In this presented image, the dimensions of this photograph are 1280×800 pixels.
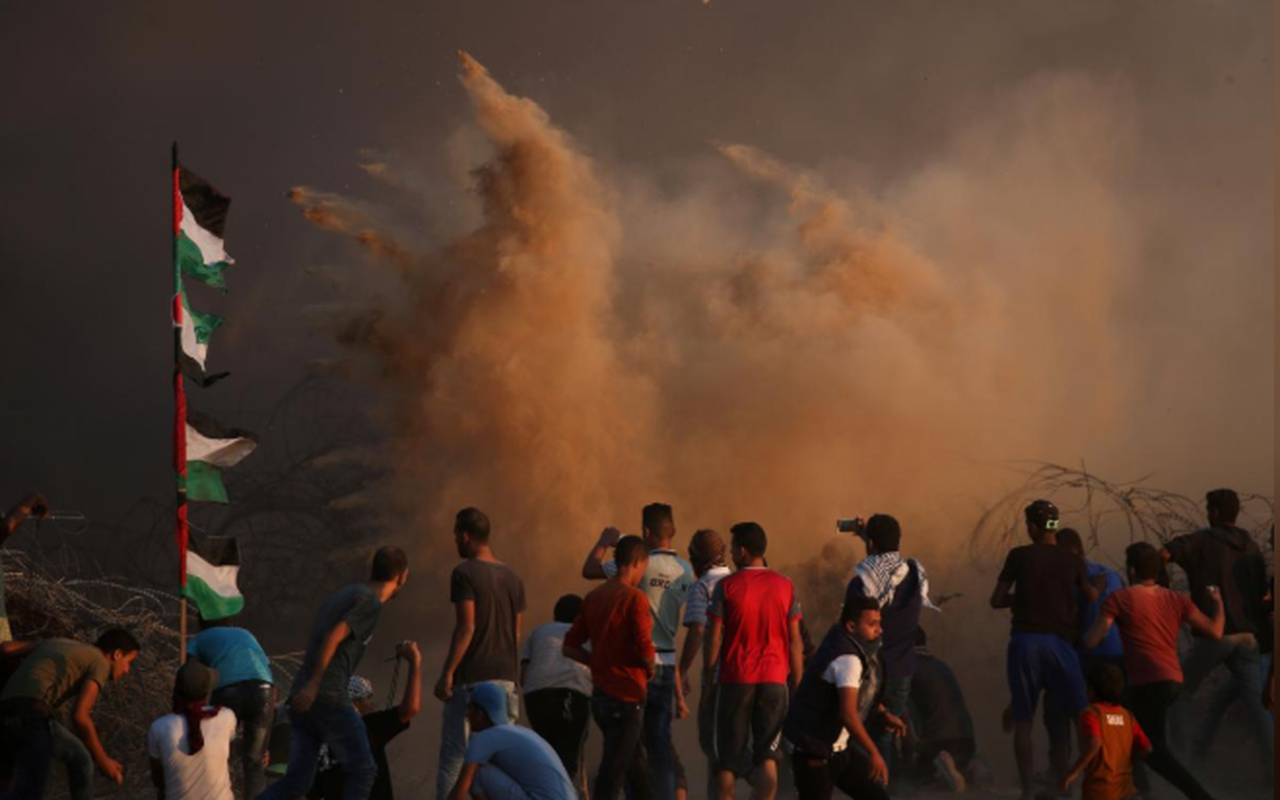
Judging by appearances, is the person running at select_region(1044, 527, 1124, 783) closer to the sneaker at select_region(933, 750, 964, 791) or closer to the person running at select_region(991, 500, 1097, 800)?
the person running at select_region(991, 500, 1097, 800)

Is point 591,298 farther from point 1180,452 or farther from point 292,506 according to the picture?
point 1180,452

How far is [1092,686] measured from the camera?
349 inches

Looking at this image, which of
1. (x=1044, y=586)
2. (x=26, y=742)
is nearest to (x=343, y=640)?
Result: (x=26, y=742)

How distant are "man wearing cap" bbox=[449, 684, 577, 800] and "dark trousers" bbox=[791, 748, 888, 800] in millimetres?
1215

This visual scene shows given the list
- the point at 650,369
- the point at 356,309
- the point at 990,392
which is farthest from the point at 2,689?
the point at 990,392

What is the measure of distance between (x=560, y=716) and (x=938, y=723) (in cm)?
326

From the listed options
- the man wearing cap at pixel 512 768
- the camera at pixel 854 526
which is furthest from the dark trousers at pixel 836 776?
the camera at pixel 854 526

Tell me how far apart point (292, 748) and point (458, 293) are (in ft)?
43.1

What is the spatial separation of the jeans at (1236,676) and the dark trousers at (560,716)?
409cm

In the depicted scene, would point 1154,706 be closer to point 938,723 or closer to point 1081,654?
point 1081,654

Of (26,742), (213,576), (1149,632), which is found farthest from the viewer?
(213,576)

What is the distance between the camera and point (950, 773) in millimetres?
11922

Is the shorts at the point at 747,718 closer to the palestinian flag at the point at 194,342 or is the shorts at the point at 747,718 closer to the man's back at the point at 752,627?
the man's back at the point at 752,627

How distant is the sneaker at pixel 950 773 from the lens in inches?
468
